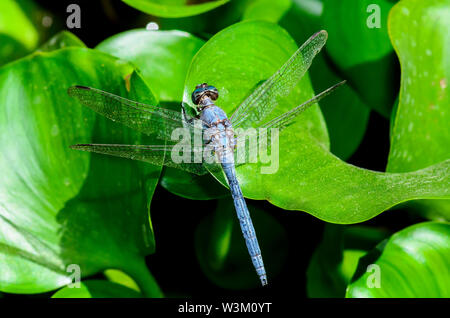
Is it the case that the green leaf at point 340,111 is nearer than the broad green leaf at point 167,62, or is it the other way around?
the broad green leaf at point 167,62

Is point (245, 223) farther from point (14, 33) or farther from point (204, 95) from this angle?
point (14, 33)

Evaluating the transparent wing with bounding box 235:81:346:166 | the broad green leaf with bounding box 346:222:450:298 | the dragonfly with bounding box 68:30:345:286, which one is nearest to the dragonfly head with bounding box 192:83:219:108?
the dragonfly with bounding box 68:30:345:286

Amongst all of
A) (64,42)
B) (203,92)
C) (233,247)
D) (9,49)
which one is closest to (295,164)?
(203,92)

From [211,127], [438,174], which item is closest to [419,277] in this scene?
[438,174]

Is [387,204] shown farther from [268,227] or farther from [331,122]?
[268,227]

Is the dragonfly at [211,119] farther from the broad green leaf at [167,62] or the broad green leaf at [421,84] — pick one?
the broad green leaf at [421,84]

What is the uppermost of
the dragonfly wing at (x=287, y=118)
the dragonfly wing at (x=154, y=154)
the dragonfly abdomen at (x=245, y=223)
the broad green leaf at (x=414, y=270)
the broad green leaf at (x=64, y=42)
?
the broad green leaf at (x=64, y=42)

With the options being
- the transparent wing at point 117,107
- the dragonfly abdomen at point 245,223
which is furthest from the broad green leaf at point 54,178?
the dragonfly abdomen at point 245,223

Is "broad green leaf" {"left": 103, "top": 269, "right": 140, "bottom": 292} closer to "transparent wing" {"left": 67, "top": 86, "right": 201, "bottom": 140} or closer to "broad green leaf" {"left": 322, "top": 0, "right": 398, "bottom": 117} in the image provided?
"transparent wing" {"left": 67, "top": 86, "right": 201, "bottom": 140}
